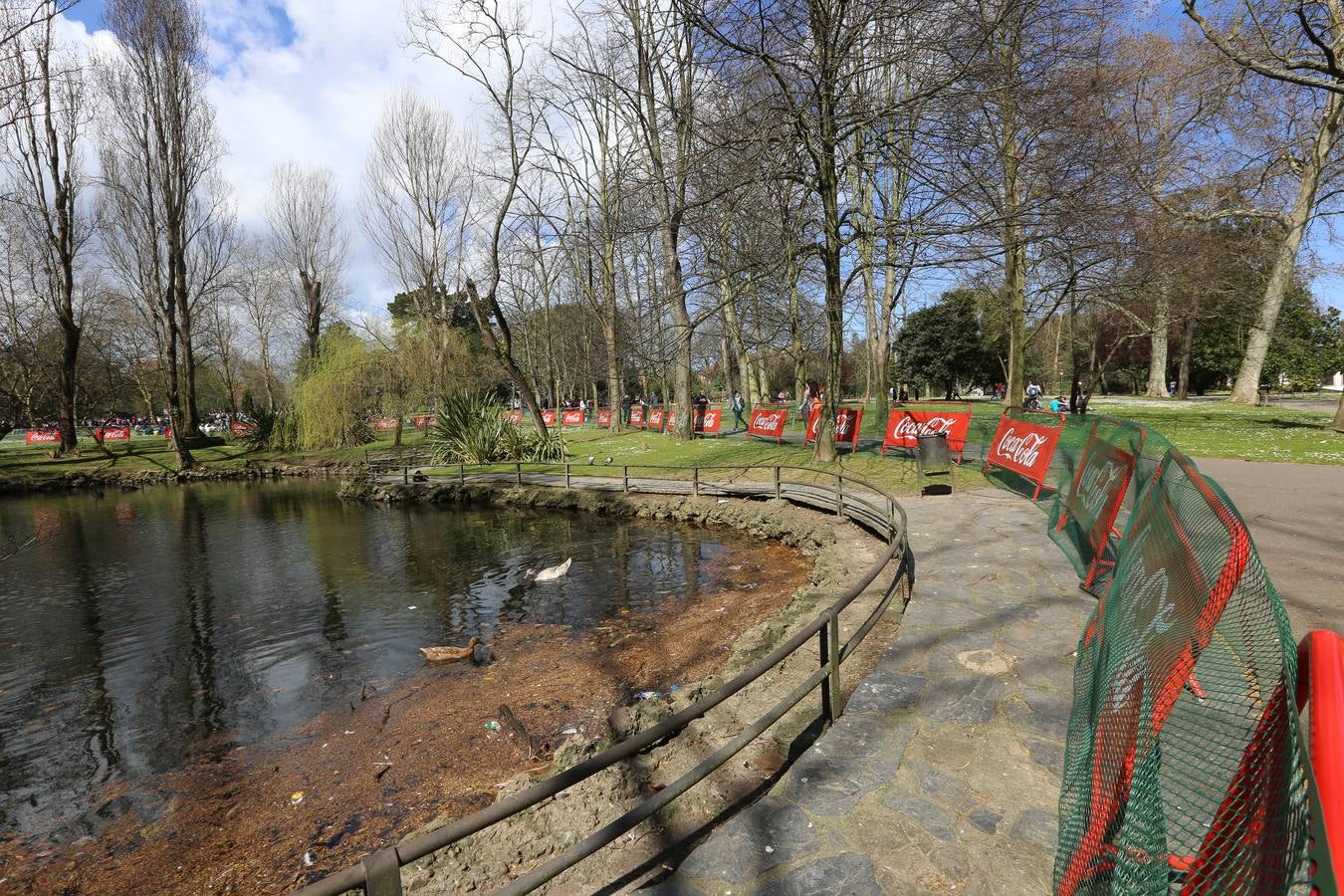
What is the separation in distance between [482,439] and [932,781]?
2059 cm

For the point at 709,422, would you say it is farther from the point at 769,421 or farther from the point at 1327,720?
the point at 1327,720

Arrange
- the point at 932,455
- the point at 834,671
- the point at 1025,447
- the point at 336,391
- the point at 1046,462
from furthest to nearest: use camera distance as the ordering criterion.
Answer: the point at 336,391 → the point at 932,455 → the point at 1025,447 → the point at 1046,462 → the point at 834,671

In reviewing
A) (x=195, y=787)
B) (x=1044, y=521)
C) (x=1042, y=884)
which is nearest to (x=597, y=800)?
(x=1042, y=884)

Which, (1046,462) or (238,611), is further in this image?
(1046,462)

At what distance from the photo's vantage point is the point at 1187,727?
6.14 ft

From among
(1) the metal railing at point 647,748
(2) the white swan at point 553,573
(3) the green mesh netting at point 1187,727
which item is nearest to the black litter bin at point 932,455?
(1) the metal railing at point 647,748

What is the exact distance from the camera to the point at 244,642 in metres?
8.12

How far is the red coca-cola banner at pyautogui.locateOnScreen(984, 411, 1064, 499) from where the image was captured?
9.88 meters

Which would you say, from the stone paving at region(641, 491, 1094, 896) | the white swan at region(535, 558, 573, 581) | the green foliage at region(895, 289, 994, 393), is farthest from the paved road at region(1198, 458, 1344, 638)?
the green foliage at region(895, 289, 994, 393)

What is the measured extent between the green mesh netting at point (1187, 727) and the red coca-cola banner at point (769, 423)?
16.8 m

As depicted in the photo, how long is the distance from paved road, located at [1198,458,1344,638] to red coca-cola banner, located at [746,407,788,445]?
33.3 ft

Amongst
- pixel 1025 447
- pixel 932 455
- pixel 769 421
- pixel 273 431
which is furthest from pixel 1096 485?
pixel 273 431

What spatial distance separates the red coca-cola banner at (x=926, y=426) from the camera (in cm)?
1338

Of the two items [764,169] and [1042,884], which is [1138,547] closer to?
[1042,884]
